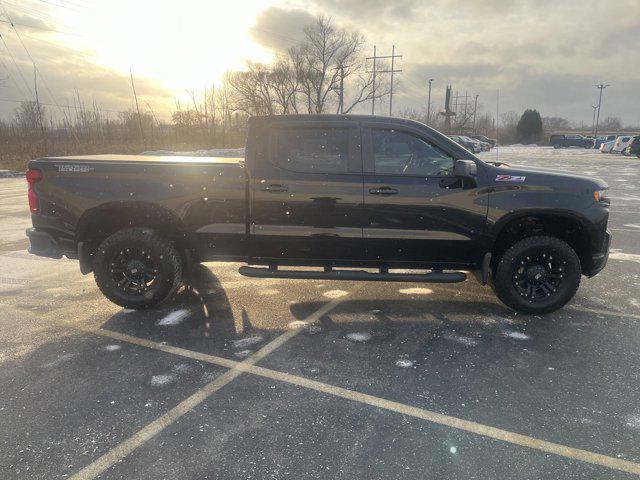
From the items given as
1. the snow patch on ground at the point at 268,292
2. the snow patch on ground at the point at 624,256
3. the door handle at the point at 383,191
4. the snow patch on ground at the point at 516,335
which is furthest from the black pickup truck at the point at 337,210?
the snow patch on ground at the point at 624,256

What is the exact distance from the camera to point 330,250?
177 inches

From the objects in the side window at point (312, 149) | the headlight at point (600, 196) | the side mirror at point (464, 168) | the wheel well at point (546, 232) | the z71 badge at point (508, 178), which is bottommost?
the wheel well at point (546, 232)

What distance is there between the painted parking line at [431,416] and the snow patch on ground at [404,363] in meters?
0.53

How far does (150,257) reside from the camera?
457cm

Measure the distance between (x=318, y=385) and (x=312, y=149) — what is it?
2297mm

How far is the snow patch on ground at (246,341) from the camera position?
3889 mm

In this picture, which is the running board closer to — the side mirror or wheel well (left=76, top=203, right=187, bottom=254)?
wheel well (left=76, top=203, right=187, bottom=254)

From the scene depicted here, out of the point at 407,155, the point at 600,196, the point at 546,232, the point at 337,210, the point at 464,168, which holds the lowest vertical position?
the point at 546,232

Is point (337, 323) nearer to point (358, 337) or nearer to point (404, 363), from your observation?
point (358, 337)

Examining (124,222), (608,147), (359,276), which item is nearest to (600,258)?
(359,276)

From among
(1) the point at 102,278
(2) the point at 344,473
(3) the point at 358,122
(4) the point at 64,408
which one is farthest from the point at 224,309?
(2) the point at 344,473

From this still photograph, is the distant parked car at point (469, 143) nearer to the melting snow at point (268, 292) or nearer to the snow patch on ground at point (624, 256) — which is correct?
Answer: the snow patch on ground at point (624, 256)

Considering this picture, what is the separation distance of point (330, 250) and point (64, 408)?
2.58m

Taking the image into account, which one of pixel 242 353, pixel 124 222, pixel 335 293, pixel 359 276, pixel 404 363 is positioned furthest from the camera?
pixel 335 293
